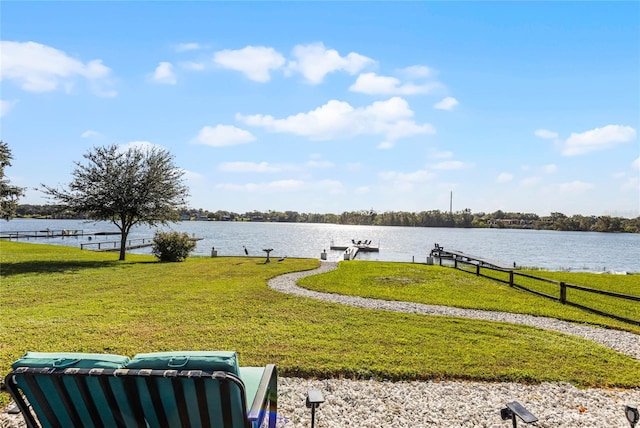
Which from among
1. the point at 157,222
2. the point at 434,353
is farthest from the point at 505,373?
the point at 157,222

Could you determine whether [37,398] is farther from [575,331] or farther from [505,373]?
[575,331]

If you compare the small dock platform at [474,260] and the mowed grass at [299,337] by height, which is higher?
the mowed grass at [299,337]

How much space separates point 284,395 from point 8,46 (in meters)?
11.2

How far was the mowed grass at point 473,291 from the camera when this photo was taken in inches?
404

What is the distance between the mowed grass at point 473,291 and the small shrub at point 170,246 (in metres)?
10.4

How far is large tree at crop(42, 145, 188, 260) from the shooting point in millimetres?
20594

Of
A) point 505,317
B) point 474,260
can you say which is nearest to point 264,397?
point 505,317

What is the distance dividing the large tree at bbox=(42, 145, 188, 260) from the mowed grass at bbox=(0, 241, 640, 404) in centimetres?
1024

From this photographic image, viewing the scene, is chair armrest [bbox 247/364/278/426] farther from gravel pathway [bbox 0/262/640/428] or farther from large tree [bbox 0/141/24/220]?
large tree [bbox 0/141/24/220]

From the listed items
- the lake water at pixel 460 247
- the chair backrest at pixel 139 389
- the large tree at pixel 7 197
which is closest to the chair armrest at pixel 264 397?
the chair backrest at pixel 139 389

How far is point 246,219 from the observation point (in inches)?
6550

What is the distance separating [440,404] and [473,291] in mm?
9997

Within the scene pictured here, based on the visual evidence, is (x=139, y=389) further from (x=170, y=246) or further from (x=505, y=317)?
(x=170, y=246)

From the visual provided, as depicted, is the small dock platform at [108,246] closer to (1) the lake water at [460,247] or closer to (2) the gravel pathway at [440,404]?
(1) the lake water at [460,247]
